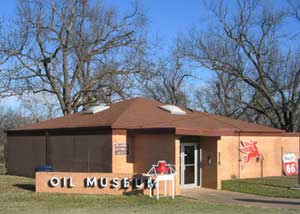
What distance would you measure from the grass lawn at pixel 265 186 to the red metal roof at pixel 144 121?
2366mm

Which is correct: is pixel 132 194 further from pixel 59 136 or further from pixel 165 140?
pixel 59 136

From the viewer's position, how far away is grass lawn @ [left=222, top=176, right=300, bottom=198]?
20.4 metres

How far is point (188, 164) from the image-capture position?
901 inches

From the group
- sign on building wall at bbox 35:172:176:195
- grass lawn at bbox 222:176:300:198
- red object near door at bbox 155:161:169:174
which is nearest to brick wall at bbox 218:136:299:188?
grass lawn at bbox 222:176:300:198

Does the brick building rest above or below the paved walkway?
above

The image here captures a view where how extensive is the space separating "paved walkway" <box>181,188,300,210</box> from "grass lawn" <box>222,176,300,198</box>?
0.81 m

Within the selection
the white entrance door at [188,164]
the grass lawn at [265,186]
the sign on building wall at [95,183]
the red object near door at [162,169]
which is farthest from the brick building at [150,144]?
the sign on building wall at [95,183]

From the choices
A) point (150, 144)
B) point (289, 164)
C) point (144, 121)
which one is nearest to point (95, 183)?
point (150, 144)

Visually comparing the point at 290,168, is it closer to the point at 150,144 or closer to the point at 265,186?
the point at 265,186

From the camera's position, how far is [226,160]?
26.6 metres

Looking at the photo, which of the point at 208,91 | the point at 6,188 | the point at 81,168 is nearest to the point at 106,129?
the point at 81,168

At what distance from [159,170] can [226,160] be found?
848cm

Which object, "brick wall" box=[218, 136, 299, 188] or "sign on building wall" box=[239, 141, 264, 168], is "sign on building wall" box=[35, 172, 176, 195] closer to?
"brick wall" box=[218, 136, 299, 188]

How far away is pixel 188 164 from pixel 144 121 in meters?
2.94
